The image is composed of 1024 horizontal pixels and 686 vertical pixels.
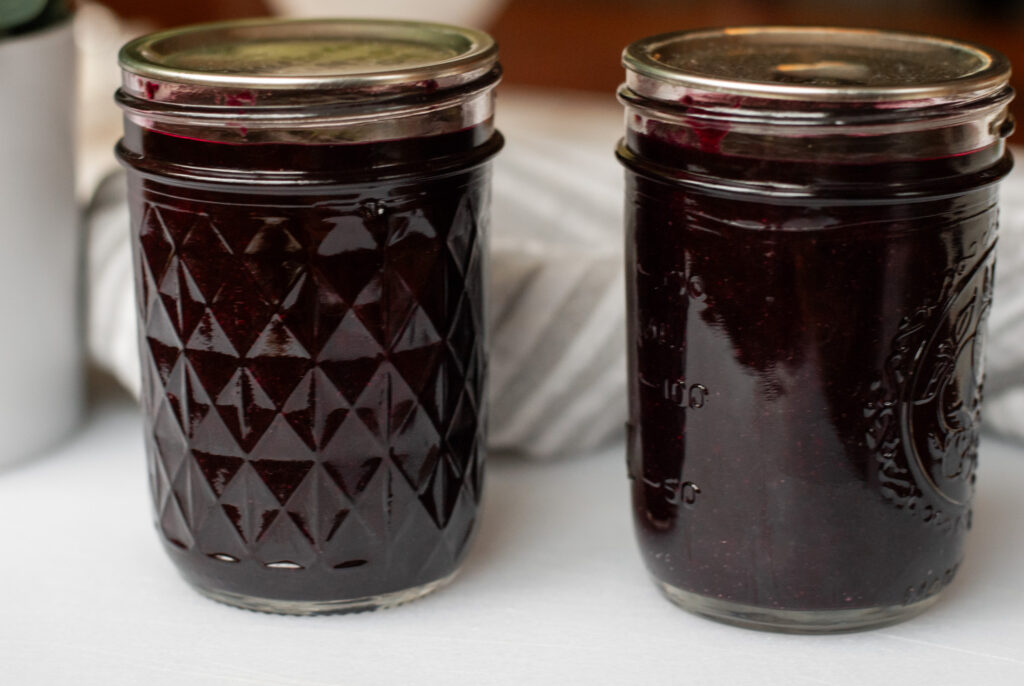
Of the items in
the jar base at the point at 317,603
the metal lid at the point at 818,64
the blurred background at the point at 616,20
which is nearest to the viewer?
the metal lid at the point at 818,64

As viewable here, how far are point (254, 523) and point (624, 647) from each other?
0.64 feet

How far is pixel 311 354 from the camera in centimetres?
62

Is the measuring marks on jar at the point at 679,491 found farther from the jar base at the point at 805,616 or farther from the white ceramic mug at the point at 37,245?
the white ceramic mug at the point at 37,245

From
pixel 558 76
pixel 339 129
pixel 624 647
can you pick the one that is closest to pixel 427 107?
pixel 339 129

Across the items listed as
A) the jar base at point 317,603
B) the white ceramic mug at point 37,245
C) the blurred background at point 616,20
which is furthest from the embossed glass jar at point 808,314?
the blurred background at point 616,20

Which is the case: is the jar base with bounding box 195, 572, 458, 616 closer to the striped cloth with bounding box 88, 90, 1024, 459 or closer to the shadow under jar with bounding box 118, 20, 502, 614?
the shadow under jar with bounding box 118, 20, 502, 614

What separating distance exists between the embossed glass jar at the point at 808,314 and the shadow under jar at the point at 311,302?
93 millimetres

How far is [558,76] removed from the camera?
72.3 inches

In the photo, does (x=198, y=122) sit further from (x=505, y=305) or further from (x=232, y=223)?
(x=505, y=305)

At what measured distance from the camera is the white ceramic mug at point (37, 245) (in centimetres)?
79

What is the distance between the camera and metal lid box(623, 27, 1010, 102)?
0.55 meters

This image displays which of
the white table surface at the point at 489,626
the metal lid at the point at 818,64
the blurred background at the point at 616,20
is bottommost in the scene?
the white table surface at the point at 489,626

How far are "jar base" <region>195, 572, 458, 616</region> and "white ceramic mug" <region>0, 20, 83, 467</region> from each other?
0.24 m

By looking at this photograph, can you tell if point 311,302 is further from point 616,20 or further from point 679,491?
point 616,20
